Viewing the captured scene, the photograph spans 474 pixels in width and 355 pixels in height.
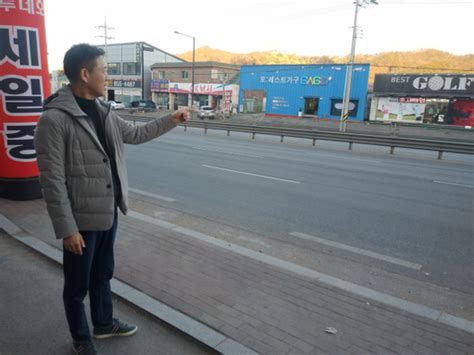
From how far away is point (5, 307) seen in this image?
10.8 feet

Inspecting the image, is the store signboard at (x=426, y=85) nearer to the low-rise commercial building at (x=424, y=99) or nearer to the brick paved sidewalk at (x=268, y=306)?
the low-rise commercial building at (x=424, y=99)

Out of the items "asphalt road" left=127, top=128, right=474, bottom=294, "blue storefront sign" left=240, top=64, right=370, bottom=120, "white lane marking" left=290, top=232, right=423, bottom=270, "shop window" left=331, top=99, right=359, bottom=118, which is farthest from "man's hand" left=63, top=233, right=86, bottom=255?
"shop window" left=331, top=99, right=359, bottom=118

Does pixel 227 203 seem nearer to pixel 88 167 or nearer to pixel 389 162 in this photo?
pixel 88 167

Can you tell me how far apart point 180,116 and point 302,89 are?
124 ft

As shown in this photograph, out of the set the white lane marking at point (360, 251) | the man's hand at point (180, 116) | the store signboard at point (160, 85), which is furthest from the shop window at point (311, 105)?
the man's hand at point (180, 116)

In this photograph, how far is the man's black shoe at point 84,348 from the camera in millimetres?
2670

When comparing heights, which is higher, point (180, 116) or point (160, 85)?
point (160, 85)

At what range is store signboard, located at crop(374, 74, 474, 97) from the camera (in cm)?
3172

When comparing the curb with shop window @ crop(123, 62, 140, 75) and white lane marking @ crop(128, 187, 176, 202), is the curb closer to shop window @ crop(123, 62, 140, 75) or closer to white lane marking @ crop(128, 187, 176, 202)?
white lane marking @ crop(128, 187, 176, 202)

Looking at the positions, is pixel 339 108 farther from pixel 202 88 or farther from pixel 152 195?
pixel 152 195

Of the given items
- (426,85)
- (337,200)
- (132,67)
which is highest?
(132,67)

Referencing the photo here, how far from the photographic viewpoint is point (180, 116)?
9.63 ft

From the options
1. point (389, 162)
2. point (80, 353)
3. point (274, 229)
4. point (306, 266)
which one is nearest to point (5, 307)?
point (80, 353)

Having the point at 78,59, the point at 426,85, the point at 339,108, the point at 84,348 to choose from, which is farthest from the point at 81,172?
the point at 339,108
